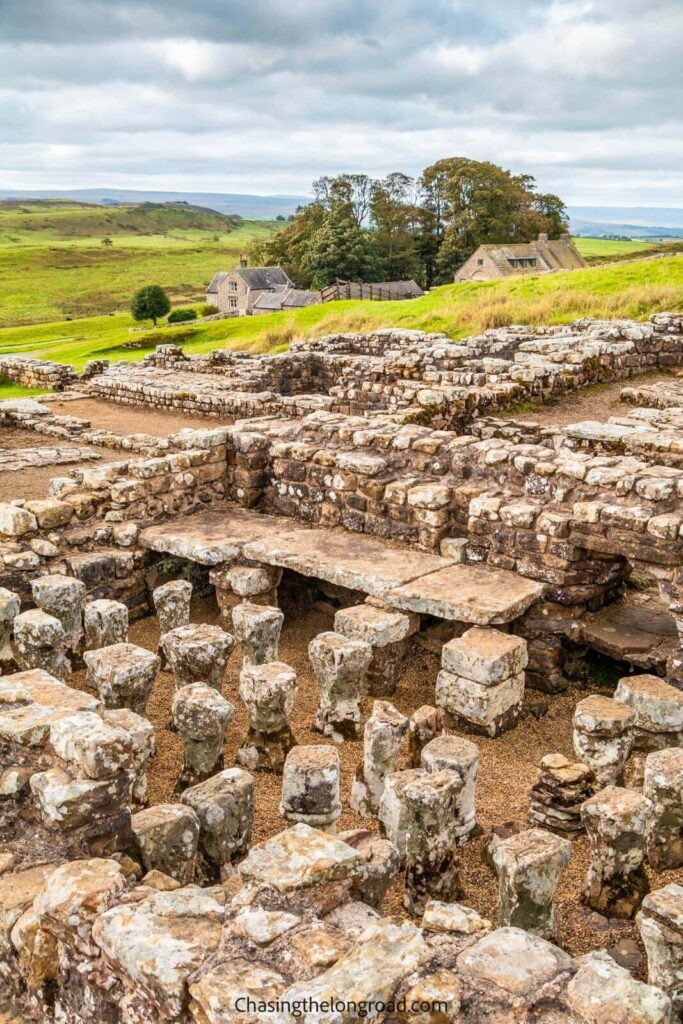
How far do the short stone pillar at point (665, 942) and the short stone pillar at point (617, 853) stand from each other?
0.75m

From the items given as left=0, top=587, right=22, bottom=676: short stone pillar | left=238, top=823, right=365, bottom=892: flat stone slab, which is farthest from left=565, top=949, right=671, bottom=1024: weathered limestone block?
left=0, top=587, right=22, bottom=676: short stone pillar

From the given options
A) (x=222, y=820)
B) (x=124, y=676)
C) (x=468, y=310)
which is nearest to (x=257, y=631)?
(x=124, y=676)

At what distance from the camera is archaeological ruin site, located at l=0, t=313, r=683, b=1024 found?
3371 mm

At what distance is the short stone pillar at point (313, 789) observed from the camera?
5066 mm

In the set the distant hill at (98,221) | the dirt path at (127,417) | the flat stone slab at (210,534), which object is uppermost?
the distant hill at (98,221)

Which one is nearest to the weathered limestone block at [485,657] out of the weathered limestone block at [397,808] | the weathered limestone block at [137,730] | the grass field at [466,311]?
the weathered limestone block at [397,808]

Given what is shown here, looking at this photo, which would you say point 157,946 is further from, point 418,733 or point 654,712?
point 654,712

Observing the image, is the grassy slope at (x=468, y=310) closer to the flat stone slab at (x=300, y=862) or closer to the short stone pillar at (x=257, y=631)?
the short stone pillar at (x=257, y=631)

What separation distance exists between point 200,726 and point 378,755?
117 cm

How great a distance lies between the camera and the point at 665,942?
3.70 metres

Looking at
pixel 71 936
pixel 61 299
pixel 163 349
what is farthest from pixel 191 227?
pixel 71 936

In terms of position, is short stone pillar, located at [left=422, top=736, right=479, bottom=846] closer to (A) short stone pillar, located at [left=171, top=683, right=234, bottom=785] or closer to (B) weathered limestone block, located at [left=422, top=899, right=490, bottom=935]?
(B) weathered limestone block, located at [left=422, top=899, right=490, bottom=935]

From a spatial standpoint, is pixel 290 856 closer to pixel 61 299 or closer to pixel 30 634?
pixel 30 634

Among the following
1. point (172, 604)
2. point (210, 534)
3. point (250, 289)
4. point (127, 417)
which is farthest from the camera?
point (250, 289)
